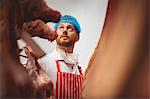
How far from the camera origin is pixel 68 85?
3.97 ft

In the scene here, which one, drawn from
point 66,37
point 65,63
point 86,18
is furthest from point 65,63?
point 86,18

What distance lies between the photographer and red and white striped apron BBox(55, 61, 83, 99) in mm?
1189

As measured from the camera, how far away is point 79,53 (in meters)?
1.24

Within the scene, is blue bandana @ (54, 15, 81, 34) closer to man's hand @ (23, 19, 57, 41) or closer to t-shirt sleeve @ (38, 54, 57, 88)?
man's hand @ (23, 19, 57, 41)

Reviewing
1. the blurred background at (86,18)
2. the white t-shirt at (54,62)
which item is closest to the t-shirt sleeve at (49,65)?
the white t-shirt at (54,62)

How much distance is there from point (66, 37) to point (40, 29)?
117mm

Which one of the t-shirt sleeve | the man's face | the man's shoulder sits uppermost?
the man's face

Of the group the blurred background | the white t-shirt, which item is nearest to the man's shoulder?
the white t-shirt

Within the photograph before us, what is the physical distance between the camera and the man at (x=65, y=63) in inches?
46.9

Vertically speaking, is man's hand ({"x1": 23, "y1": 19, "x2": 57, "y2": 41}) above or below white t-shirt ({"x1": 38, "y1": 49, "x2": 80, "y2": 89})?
above

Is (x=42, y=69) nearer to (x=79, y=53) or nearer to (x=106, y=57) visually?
(x=79, y=53)

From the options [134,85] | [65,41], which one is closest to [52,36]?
[65,41]

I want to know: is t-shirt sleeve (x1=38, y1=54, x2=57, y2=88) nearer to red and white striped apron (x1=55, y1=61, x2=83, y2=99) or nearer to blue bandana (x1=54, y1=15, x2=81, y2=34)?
red and white striped apron (x1=55, y1=61, x2=83, y2=99)

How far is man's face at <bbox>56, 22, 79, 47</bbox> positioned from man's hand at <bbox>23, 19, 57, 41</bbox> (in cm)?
2
